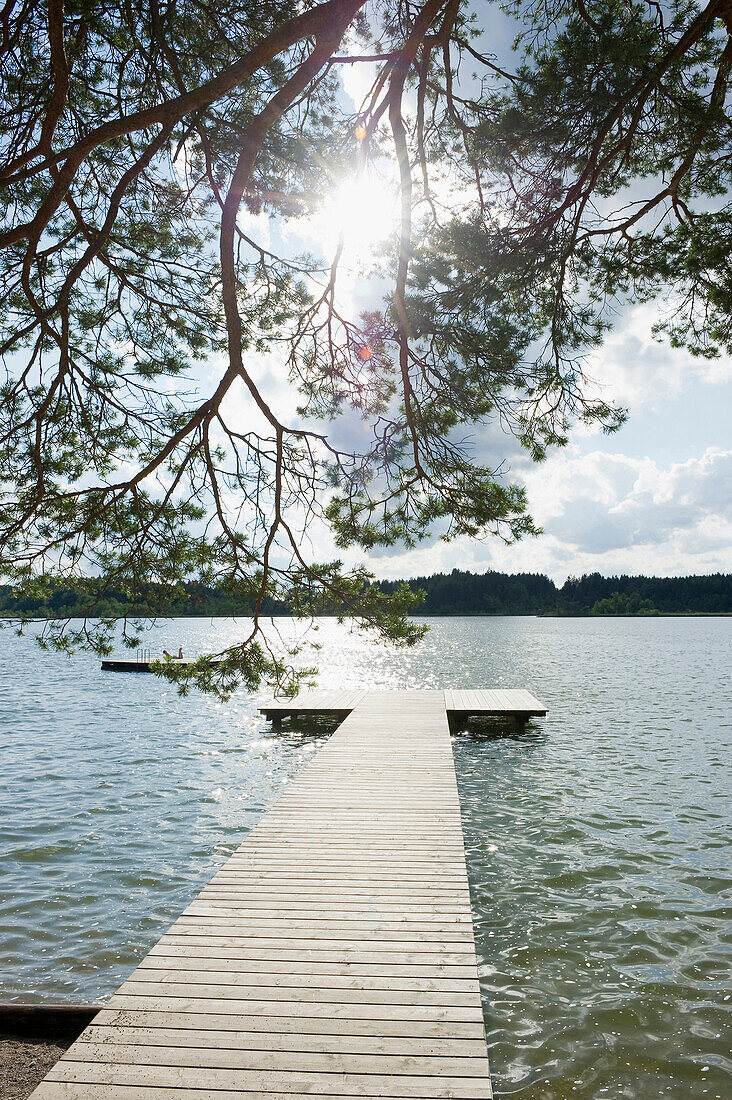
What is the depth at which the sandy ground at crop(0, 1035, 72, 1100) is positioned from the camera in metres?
3.01

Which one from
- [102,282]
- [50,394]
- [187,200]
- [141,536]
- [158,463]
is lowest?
[141,536]

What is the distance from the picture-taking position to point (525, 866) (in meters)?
6.51

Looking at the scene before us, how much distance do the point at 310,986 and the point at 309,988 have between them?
0.02 m

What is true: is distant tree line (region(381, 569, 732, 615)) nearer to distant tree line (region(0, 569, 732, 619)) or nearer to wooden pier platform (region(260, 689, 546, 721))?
distant tree line (region(0, 569, 732, 619))

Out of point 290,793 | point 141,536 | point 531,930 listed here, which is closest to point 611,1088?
point 531,930

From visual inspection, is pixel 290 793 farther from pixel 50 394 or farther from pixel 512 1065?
pixel 50 394

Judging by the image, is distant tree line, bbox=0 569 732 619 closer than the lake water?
No

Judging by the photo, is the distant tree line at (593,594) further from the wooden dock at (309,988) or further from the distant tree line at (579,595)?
the wooden dock at (309,988)

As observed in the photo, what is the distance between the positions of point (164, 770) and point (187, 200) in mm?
8868

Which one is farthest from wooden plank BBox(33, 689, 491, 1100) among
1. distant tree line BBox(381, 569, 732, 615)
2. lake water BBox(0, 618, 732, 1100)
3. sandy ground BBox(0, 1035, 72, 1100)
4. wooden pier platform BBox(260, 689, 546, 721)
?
distant tree line BBox(381, 569, 732, 615)

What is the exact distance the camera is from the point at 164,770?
445 inches

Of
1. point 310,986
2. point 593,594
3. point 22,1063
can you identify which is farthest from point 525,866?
point 593,594

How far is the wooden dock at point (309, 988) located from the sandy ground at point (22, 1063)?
0.51 m

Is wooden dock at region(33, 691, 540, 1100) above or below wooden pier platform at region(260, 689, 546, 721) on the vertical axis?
above
